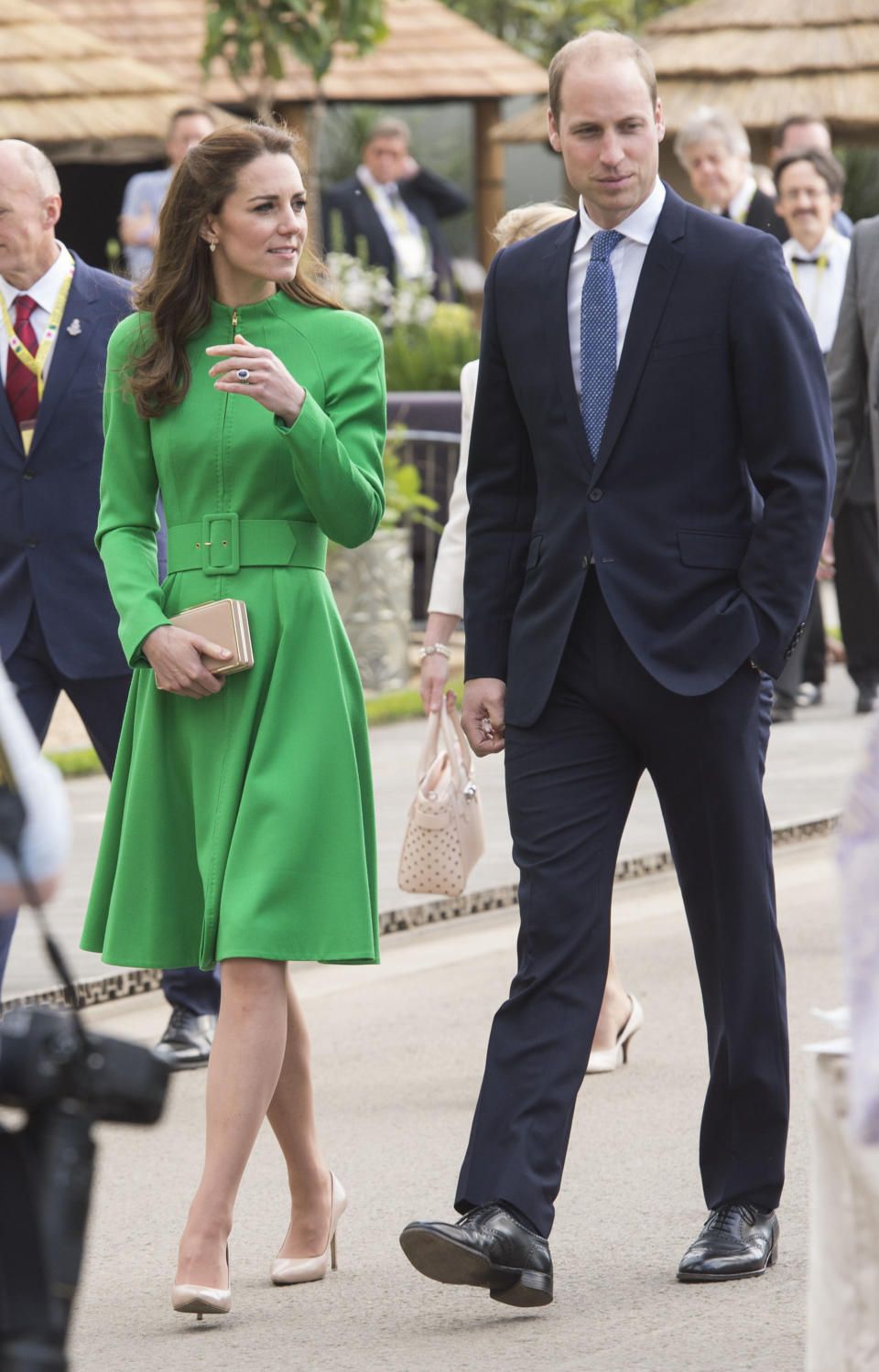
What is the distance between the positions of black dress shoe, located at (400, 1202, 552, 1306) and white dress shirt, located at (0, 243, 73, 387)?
2818 mm

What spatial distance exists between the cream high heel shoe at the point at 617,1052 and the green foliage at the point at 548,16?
24245 millimetres

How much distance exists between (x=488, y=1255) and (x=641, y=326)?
5.27 feet

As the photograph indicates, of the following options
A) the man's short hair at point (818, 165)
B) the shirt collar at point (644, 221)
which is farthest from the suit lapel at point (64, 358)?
the man's short hair at point (818, 165)

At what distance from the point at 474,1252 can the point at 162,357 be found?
171cm

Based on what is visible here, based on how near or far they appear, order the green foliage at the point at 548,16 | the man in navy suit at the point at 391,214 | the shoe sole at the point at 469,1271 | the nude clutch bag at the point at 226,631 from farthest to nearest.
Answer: the green foliage at the point at 548,16 < the man in navy suit at the point at 391,214 < the nude clutch bag at the point at 226,631 < the shoe sole at the point at 469,1271

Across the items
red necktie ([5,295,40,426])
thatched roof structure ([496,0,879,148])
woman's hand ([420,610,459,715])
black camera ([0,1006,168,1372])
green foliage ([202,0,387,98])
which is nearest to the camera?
black camera ([0,1006,168,1372])

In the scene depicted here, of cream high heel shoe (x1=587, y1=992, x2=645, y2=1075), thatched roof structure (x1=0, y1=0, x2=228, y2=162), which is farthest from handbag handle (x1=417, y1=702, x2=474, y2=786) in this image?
thatched roof structure (x1=0, y1=0, x2=228, y2=162)

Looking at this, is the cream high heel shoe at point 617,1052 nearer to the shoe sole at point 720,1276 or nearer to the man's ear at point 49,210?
the shoe sole at point 720,1276

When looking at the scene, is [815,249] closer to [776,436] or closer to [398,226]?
[398,226]

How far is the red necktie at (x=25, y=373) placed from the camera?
6234 millimetres

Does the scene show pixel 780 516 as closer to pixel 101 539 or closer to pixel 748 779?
pixel 748 779

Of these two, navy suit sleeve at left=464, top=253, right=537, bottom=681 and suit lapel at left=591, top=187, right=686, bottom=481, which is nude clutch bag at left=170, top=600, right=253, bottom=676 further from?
suit lapel at left=591, top=187, right=686, bottom=481

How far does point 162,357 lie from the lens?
15.1ft

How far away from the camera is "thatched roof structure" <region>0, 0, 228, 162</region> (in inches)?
723
